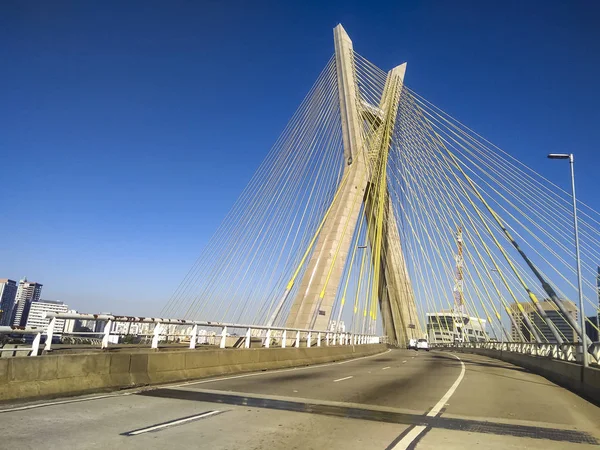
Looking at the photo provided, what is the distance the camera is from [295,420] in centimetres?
743

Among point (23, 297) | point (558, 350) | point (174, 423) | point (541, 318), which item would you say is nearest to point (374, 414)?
point (174, 423)

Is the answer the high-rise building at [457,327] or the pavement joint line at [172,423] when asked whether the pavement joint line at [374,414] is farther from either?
the high-rise building at [457,327]

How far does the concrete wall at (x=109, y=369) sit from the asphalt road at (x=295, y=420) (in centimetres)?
51

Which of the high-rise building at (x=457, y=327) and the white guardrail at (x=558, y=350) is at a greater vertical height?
the high-rise building at (x=457, y=327)

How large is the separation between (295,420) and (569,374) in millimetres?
11809

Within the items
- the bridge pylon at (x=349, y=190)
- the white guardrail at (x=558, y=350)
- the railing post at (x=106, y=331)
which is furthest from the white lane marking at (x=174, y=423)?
the bridge pylon at (x=349, y=190)

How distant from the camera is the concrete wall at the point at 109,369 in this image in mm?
8148

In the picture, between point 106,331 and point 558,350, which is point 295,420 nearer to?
point 106,331

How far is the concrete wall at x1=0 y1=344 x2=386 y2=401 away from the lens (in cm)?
815

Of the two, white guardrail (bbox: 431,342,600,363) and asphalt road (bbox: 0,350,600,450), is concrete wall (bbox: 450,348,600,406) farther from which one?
asphalt road (bbox: 0,350,600,450)

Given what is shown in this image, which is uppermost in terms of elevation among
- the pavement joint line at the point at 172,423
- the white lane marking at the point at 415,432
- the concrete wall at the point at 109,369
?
the concrete wall at the point at 109,369

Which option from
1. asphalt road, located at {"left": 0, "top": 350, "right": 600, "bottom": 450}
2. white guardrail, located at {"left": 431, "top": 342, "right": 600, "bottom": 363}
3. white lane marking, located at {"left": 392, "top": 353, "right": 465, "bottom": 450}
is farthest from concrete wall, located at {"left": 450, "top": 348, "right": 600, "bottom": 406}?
white lane marking, located at {"left": 392, "top": 353, "right": 465, "bottom": 450}

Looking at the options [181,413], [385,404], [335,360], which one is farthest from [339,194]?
[181,413]

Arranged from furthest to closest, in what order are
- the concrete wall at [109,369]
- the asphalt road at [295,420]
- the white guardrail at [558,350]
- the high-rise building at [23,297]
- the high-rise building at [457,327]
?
1. the high-rise building at [23,297]
2. the high-rise building at [457,327]
3. the white guardrail at [558,350]
4. the concrete wall at [109,369]
5. the asphalt road at [295,420]
